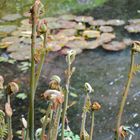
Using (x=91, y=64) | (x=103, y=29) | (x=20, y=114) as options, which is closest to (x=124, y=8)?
Answer: (x=103, y=29)

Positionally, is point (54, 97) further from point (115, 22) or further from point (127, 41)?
point (115, 22)

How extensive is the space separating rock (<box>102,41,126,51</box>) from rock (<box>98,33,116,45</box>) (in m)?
0.07

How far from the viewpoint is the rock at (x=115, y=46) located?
3512 mm

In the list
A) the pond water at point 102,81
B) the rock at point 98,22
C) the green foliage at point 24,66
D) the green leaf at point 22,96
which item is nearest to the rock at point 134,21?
the pond water at point 102,81

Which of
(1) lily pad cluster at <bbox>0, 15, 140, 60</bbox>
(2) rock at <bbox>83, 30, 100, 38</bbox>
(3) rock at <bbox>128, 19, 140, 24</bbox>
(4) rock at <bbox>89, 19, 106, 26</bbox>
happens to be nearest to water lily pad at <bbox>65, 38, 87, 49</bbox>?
(1) lily pad cluster at <bbox>0, 15, 140, 60</bbox>

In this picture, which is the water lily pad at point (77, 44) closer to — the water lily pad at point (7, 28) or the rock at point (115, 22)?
the rock at point (115, 22)

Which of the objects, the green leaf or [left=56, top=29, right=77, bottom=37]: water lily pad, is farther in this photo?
[left=56, top=29, right=77, bottom=37]: water lily pad

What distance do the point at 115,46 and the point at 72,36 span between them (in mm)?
436

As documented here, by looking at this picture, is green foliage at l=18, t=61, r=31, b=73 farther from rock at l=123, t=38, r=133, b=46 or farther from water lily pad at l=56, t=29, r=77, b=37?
rock at l=123, t=38, r=133, b=46

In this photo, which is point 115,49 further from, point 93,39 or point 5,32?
point 5,32

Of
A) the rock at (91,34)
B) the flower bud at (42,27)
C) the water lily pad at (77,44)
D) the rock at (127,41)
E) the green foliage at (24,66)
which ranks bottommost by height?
the green foliage at (24,66)

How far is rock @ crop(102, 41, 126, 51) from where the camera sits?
3.51 m

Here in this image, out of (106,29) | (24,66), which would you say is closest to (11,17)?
(106,29)

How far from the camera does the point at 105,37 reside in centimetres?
372
